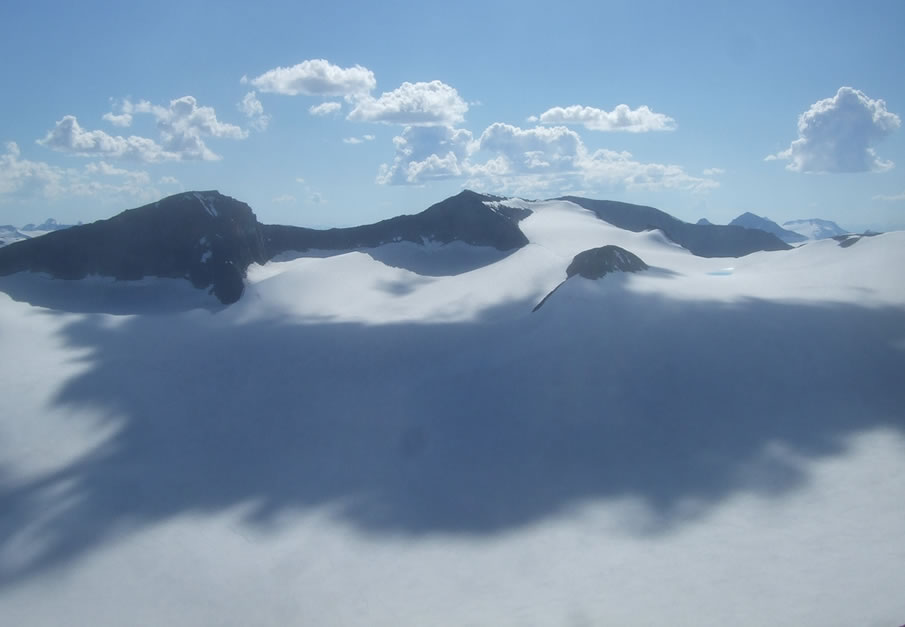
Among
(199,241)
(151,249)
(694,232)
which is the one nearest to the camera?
(151,249)

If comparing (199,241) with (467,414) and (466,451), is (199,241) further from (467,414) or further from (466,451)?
(466,451)

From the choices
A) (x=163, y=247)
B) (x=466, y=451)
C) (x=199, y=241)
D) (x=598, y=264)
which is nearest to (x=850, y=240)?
(x=598, y=264)

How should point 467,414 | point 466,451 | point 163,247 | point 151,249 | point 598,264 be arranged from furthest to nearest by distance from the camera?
point 163,247 → point 151,249 → point 598,264 → point 467,414 → point 466,451

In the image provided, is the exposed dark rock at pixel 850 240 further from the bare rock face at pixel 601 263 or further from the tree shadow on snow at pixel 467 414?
the bare rock face at pixel 601 263

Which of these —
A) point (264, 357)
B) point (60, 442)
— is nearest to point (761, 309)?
point (264, 357)

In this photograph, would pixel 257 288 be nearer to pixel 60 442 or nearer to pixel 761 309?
pixel 60 442

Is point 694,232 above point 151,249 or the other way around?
the other way around
